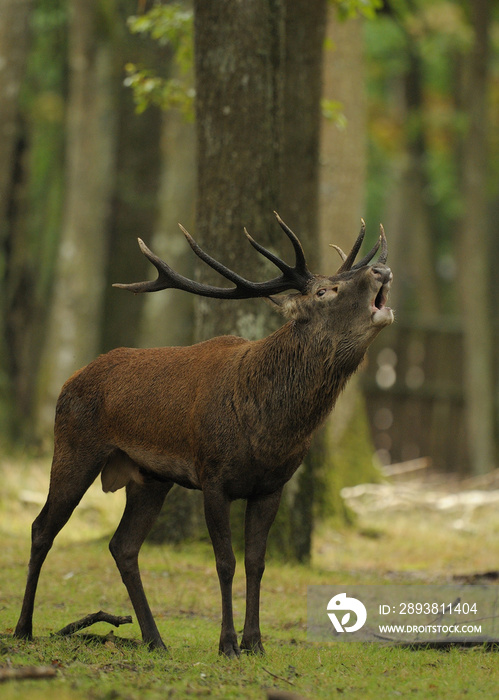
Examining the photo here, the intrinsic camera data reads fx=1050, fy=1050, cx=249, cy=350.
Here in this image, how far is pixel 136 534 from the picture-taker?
6590mm

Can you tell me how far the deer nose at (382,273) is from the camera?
19.2 feet

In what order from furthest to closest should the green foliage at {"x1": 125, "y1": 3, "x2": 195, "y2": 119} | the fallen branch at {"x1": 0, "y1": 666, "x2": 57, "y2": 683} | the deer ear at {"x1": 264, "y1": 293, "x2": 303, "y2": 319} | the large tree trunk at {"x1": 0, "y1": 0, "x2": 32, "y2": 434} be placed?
the large tree trunk at {"x1": 0, "y1": 0, "x2": 32, "y2": 434}
the green foliage at {"x1": 125, "y1": 3, "x2": 195, "y2": 119}
the deer ear at {"x1": 264, "y1": 293, "x2": 303, "y2": 319}
the fallen branch at {"x1": 0, "y1": 666, "x2": 57, "y2": 683}

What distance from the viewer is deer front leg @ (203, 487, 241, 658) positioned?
583cm

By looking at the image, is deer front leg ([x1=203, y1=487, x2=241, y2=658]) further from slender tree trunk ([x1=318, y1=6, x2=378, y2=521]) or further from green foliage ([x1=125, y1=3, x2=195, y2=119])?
slender tree trunk ([x1=318, y1=6, x2=378, y2=521])

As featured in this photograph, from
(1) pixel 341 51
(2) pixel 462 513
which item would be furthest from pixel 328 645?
(1) pixel 341 51

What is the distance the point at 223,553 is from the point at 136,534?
88cm

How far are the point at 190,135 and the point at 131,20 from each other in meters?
4.50

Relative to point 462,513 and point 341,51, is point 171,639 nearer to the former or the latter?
point 462,513

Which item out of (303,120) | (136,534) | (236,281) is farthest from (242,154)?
(136,534)

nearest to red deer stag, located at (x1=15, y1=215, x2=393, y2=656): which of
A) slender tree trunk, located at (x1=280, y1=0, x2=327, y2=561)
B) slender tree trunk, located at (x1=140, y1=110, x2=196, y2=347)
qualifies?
slender tree trunk, located at (x1=280, y1=0, x2=327, y2=561)

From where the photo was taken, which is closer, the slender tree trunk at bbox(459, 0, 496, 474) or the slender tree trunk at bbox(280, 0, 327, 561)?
the slender tree trunk at bbox(280, 0, 327, 561)

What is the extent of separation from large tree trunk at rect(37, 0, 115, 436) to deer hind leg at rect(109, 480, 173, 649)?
8489mm

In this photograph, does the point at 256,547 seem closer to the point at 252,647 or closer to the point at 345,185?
the point at 252,647

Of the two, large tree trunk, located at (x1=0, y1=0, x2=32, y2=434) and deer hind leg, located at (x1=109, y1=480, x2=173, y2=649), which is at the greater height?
large tree trunk, located at (x1=0, y1=0, x2=32, y2=434)
